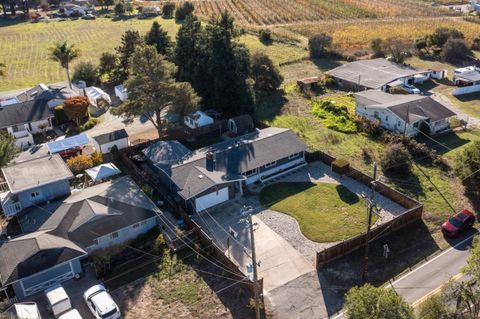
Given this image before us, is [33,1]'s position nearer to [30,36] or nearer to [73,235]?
[30,36]

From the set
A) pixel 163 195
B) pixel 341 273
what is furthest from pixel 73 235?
pixel 341 273

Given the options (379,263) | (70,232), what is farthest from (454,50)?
(70,232)

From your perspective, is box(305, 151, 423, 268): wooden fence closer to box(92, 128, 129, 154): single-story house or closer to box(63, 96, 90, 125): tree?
box(92, 128, 129, 154): single-story house

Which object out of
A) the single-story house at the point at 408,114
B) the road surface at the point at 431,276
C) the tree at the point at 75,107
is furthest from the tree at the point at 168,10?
the road surface at the point at 431,276

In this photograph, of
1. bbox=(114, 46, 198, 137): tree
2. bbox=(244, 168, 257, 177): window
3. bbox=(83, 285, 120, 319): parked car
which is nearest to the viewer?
bbox=(83, 285, 120, 319): parked car

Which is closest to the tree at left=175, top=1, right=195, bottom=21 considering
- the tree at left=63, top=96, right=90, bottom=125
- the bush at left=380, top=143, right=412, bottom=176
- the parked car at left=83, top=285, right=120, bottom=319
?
the tree at left=63, top=96, right=90, bottom=125

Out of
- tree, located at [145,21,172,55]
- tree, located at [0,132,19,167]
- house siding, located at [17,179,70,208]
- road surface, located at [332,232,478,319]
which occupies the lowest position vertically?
road surface, located at [332,232,478,319]
